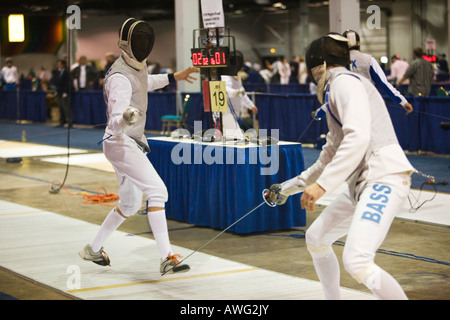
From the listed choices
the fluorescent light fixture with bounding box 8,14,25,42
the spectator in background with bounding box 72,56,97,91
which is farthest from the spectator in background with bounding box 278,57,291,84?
the fluorescent light fixture with bounding box 8,14,25,42

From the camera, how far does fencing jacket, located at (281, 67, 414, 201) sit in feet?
10.6

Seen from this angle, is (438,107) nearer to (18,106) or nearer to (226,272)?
(226,272)

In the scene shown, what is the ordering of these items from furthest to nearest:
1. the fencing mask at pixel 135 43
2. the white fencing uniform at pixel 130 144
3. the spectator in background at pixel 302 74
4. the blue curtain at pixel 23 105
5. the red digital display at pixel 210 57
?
the spectator in background at pixel 302 74
the blue curtain at pixel 23 105
the red digital display at pixel 210 57
the fencing mask at pixel 135 43
the white fencing uniform at pixel 130 144

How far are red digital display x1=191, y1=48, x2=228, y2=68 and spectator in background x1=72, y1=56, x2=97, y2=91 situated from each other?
12166 mm

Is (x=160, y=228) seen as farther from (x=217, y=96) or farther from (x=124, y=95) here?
(x=217, y=96)

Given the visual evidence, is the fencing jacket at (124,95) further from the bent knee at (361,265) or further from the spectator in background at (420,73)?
the spectator in background at (420,73)

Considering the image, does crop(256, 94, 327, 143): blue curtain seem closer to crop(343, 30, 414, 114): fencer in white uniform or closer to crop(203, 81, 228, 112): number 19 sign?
→ crop(343, 30, 414, 114): fencer in white uniform

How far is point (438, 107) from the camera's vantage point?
11078 mm

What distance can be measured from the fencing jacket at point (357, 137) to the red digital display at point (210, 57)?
359 centimetres

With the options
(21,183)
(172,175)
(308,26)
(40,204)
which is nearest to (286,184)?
(172,175)

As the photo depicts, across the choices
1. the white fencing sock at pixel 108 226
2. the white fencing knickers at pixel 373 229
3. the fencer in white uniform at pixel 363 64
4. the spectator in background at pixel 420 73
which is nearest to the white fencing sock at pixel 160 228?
the white fencing sock at pixel 108 226

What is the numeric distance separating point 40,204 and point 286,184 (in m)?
4.91

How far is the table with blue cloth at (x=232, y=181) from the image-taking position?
6.28 meters

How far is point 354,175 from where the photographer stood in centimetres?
347
